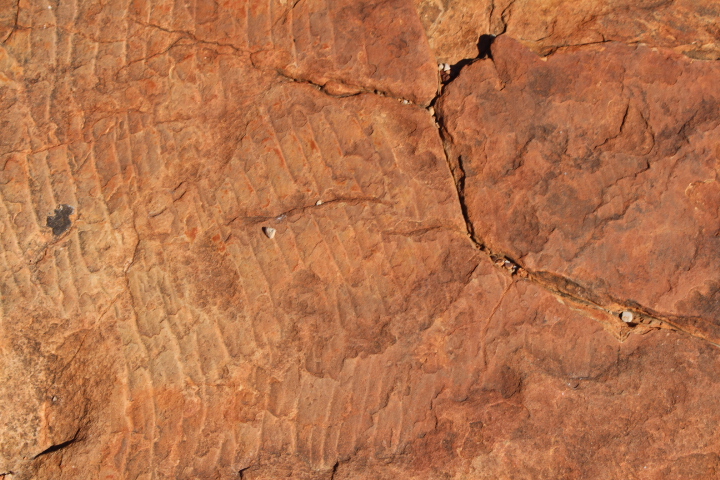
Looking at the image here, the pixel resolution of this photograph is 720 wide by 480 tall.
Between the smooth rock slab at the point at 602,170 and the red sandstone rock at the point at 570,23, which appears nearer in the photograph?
the smooth rock slab at the point at 602,170

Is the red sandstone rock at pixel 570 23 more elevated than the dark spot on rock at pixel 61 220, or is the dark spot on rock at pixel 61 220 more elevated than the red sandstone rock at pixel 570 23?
the red sandstone rock at pixel 570 23

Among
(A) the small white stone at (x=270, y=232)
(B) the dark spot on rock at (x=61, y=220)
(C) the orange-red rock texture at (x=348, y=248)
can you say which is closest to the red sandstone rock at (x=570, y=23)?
(C) the orange-red rock texture at (x=348, y=248)

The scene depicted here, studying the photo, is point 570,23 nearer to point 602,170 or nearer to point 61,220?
point 602,170

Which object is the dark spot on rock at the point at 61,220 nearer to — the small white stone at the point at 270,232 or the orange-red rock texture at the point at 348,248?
the orange-red rock texture at the point at 348,248

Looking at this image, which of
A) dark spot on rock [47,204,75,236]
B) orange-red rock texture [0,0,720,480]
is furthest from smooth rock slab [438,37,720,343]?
dark spot on rock [47,204,75,236]

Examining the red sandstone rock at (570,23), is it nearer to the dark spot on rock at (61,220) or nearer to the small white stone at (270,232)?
the small white stone at (270,232)

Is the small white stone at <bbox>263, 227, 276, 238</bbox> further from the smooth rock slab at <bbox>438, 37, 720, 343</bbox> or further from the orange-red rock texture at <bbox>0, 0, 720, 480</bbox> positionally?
the smooth rock slab at <bbox>438, 37, 720, 343</bbox>

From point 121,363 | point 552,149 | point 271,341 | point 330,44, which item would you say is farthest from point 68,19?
point 552,149

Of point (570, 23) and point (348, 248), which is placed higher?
point (570, 23)

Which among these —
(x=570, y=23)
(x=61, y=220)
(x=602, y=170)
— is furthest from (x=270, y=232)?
(x=570, y=23)
